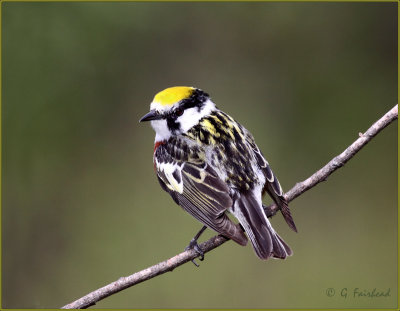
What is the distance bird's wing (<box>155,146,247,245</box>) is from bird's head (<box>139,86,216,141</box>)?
0.18m

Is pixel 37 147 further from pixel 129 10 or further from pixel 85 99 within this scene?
pixel 129 10

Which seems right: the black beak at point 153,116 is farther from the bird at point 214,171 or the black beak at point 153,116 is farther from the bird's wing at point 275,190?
the bird's wing at point 275,190

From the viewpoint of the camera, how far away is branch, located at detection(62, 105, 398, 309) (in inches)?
142

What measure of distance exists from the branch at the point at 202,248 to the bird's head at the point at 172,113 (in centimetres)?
112

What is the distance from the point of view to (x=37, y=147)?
677 centimetres

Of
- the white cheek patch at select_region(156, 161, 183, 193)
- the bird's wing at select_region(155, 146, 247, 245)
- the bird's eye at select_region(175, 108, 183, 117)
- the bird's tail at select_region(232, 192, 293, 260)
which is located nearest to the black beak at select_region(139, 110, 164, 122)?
the bird's eye at select_region(175, 108, 183, 117)

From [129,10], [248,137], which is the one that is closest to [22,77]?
[129,10]

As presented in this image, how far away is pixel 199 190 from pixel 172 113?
30.5 inches

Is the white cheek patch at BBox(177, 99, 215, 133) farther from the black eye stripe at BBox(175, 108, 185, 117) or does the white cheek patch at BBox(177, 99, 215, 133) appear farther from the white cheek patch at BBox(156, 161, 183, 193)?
the white cheek patch at BBox(156, 161, 183, 193)

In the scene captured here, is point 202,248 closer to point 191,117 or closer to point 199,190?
point 199,190

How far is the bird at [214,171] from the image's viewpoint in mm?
4047

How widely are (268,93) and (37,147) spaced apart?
296 centimetres

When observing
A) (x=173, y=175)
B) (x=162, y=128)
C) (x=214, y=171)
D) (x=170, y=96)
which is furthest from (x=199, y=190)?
(x=170, y=96)

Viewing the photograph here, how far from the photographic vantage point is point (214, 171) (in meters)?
4.33
